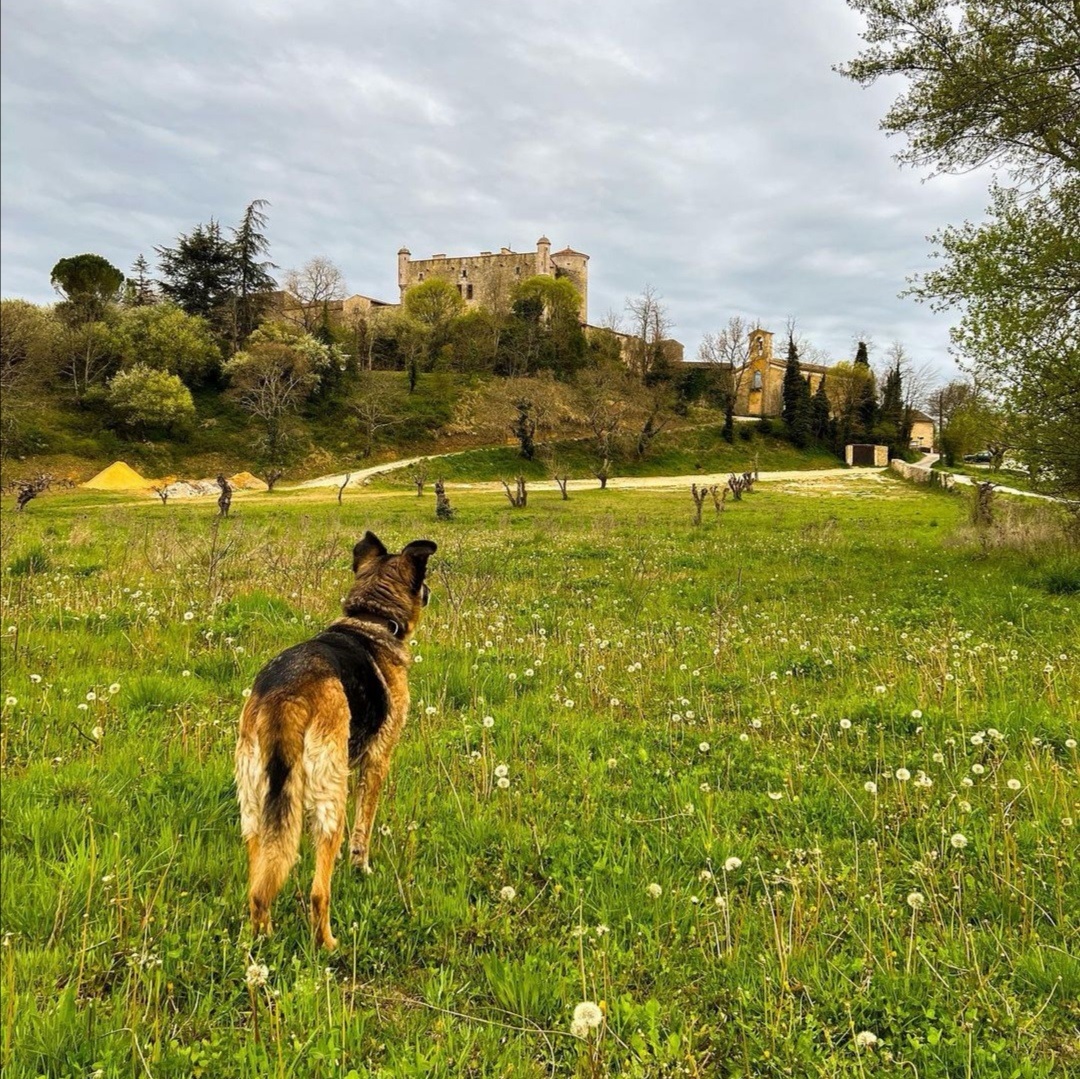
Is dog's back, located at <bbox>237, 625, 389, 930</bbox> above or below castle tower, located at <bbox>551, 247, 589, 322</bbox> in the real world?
below

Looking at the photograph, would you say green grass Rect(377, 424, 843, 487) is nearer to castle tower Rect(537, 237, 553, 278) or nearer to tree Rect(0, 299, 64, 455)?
tree Rect(0, 299, 64, 455)

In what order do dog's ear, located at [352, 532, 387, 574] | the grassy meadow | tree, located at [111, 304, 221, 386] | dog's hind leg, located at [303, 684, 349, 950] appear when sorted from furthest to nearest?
tree, located at [111, 304, 221, 386], dog's ear, located at [352, 532, 387, 574], dog's hind leg, located at [303, 684, 349, 950], the grassy meadow

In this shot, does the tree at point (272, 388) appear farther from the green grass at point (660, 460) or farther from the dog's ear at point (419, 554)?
the dog's ear at point (419, 554)

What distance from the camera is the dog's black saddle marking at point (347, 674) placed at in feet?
10.8

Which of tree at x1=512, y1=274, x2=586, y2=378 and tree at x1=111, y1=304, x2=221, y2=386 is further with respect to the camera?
tree at x1=512, y1=274, x2=586, y2=378

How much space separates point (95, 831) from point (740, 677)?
6.28m

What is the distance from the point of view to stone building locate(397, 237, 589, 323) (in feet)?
427

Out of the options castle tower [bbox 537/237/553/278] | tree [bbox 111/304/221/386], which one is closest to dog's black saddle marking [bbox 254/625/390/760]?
tree [bbox 111/304/221/386]

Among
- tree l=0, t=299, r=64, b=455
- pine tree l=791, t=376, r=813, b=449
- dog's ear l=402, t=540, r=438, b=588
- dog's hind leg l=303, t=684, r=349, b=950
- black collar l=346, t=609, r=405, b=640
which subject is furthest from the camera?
pine tree l=791, t=376, r=813, b=449

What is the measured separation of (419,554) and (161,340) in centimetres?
8041

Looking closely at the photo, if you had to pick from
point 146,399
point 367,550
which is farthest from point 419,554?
point 146,399

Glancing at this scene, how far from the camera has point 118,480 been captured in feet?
186

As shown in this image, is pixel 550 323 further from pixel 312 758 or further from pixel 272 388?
pixel 312 758

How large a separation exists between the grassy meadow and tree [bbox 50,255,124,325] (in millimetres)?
82967
